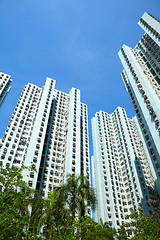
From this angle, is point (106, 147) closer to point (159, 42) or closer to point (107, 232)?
point (159, 42)

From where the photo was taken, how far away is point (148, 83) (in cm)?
4712

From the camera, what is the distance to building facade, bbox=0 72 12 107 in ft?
244

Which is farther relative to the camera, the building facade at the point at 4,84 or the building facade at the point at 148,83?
the building facade at the point at 4,84

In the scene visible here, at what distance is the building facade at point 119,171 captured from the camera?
58.0 m

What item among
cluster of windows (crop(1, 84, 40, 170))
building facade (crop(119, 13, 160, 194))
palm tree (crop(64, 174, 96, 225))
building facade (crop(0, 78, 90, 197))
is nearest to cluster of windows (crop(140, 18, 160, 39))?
building facade (crop(119, 13, 160, 194))

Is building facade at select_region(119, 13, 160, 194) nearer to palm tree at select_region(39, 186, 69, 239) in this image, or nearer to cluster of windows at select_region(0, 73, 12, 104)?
palm tree at select_region(39, 186, 69, 239)

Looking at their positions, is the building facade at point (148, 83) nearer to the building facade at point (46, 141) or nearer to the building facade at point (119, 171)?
the building facade at point (119, 171)

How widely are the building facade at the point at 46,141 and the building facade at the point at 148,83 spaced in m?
20.5

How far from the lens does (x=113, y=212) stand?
187ft

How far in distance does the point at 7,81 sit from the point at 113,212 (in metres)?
67.1

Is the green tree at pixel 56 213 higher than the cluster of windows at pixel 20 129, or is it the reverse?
the cluster of windows at pixel 20 129

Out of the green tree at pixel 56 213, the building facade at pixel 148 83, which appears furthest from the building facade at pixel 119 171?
the green tree at pixel 56 213

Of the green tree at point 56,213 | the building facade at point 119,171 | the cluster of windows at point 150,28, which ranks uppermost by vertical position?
the cluster of windows at point 150,28

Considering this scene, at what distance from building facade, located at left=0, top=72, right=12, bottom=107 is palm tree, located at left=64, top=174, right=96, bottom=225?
211ft
